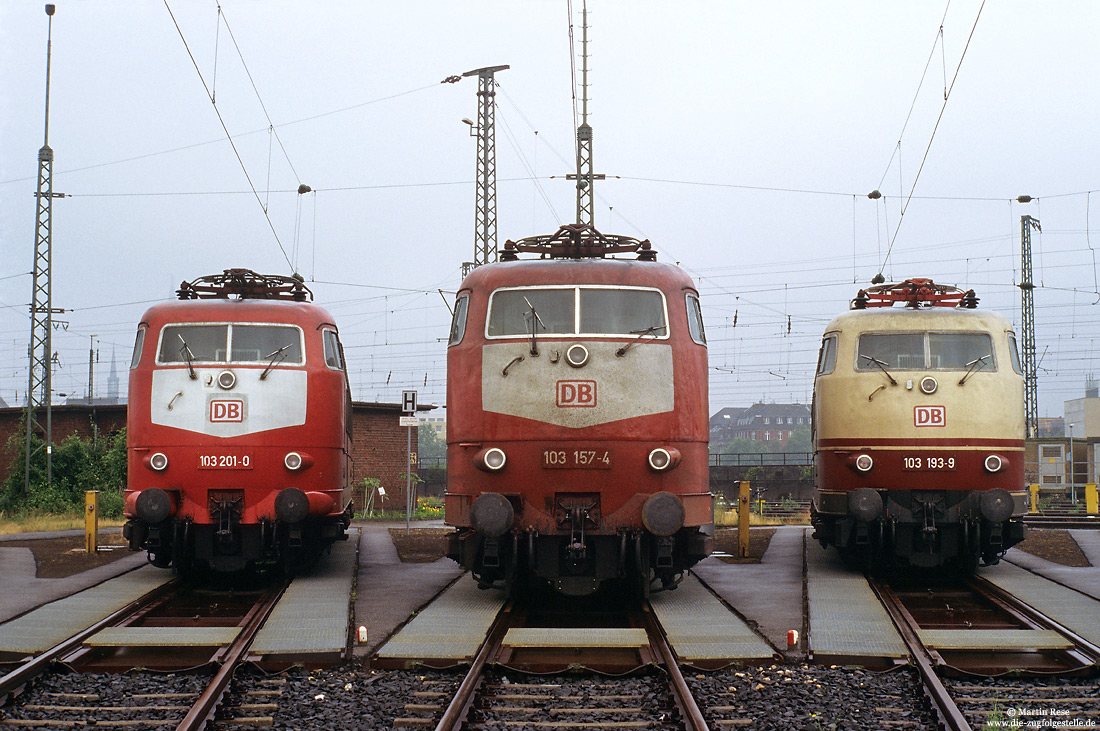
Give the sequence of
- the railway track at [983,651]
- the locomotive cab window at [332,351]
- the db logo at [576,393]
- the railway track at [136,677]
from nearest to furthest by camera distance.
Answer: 1. the railway track at [136,677]
2. the railway track at [983,651]
3. the db logo at [576,393]
4. the locomotive cab window at [332,351]

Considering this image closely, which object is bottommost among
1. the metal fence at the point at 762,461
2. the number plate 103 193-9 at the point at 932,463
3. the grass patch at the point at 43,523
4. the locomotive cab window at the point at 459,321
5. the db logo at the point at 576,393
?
the grass patch at the point at 43,523

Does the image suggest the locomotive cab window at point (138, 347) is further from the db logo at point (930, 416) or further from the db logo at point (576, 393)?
the db logo at point (930, 416)

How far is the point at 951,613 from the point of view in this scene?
10.4 m

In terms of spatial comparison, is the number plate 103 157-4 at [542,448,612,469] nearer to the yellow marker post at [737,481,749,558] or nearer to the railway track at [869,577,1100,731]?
the railway track at [869,577,1100,731]

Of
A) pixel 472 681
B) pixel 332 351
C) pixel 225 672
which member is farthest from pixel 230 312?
pixel 472 681

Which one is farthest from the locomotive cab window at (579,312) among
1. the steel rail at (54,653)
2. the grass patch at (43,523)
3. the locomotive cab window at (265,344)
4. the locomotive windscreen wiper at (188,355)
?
the grass patch at (43,523)

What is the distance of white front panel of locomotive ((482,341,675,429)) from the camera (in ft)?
33.0

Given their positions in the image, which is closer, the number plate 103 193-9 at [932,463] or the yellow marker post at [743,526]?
the number plate 103 193-9 at [932,463]

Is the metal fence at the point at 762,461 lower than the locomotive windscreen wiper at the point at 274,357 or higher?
lower

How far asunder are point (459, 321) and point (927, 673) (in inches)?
222

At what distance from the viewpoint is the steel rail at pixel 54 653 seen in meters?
6.91

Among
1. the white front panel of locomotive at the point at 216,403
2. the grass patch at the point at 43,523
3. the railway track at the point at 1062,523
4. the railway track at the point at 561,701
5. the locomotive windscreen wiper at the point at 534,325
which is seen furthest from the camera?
the grass patch at the point at 43,523

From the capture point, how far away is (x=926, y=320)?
42.4 ft

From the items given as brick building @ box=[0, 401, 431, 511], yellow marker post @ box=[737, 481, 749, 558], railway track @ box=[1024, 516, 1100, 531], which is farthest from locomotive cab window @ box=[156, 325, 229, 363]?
brick building @ box=[0, 401, 431, 511]
